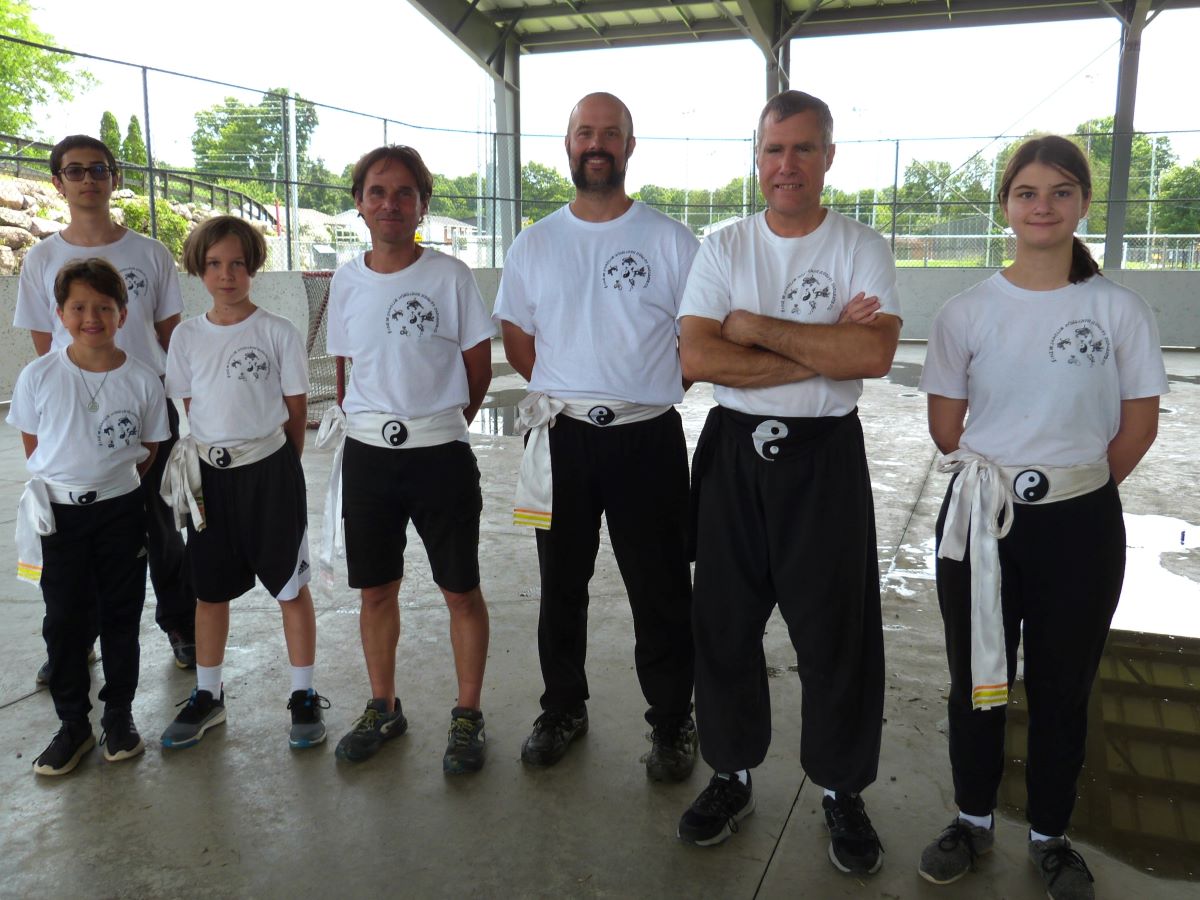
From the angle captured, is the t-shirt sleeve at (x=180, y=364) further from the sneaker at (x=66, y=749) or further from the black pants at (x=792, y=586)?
the black pants at (x=792, y=586)

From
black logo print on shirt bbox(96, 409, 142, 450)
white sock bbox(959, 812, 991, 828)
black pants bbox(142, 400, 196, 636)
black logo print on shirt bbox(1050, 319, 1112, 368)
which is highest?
black logo print on shirt bbox(1050, 319, 1112, 368)

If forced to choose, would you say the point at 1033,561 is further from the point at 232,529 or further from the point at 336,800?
the point at 232,529

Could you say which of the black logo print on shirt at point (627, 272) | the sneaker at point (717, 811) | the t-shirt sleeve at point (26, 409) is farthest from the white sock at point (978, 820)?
the t-shirt sleeve at point (26, 409)

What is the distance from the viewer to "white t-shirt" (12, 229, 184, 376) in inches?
124

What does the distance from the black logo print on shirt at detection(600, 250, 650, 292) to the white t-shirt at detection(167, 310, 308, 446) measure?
0.93 meters

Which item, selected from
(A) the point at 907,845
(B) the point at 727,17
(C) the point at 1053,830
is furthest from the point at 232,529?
(B) the point at 727,17

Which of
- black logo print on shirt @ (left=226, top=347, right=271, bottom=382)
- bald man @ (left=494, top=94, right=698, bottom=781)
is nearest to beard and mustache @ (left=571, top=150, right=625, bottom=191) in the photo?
bald man @ (left=494, top=94, right=698, bottom=781)

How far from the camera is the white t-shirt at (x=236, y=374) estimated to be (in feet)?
9.48

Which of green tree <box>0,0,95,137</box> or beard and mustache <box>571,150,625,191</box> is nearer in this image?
beard and mustache <box>571,150,625,191</box>

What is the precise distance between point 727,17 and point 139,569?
50.3 ft

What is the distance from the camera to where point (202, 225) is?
2873 mm

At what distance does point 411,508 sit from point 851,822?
143cm

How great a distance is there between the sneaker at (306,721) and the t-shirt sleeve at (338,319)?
1.06 metres

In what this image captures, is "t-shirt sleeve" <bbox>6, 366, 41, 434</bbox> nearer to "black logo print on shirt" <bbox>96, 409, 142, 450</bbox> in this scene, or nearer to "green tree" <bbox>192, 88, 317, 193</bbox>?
"black logo print on shirt" <bbox>96, 409, 142, 450</bbox>
